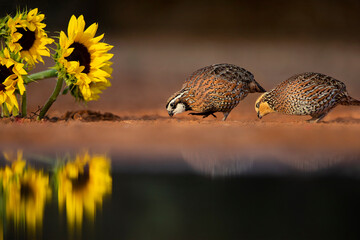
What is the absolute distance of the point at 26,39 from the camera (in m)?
1.61

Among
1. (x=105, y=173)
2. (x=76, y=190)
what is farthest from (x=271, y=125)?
(x=76, y=190)

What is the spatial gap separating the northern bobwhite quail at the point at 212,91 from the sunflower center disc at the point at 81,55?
1.04ft

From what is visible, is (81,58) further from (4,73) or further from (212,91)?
(212,91)

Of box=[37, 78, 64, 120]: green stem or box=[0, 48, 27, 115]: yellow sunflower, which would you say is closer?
box=[0, 48, 27, 115]: yellow sunflower

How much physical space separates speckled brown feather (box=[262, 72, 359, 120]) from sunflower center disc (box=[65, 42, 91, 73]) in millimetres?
630

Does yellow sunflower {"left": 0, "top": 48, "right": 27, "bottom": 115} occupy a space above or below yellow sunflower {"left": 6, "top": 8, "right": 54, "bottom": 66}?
below

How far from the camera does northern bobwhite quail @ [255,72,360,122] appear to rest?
1621mm

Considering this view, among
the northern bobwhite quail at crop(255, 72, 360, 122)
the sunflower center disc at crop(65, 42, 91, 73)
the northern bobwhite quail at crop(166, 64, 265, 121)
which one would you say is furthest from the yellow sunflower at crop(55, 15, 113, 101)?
the northern bobwhite quail at crop(255, 72, 360, 122)

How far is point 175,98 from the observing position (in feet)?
5.67

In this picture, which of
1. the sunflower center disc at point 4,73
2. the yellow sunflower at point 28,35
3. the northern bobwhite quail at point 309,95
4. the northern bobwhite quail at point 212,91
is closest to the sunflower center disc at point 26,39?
the yellow sunflower at point 28,35

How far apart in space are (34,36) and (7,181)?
867mm

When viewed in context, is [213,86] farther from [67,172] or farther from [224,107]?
[67,172]

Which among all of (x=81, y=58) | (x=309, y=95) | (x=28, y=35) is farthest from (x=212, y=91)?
(x=28, y=35)

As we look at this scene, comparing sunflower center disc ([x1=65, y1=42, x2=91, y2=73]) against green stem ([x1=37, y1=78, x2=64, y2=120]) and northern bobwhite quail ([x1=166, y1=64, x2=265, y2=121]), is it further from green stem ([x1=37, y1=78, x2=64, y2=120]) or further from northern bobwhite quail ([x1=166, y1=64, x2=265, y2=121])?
northern bobwhite quail ([x1=166, y1=64, x2=265, y2=121])
